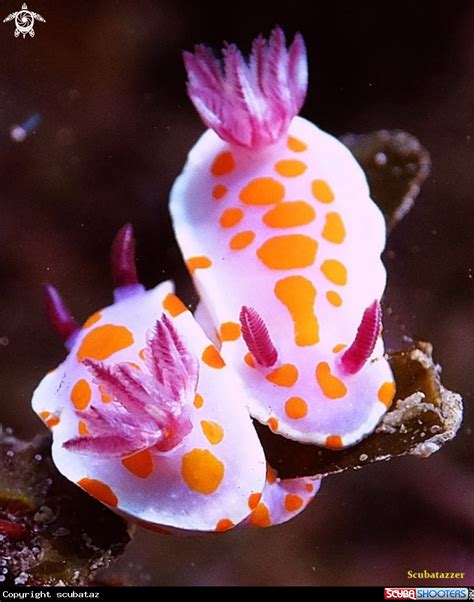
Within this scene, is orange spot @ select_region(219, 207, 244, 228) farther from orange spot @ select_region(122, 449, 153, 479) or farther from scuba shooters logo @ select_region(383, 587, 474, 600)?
scuba shooters logo @ select_region(383, 587, 474, 600)

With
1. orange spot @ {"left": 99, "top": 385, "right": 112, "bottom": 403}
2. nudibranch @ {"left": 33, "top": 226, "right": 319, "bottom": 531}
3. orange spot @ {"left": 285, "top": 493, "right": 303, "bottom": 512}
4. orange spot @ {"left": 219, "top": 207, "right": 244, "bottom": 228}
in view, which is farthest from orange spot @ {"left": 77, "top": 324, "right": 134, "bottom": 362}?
orange spot @ {"left": 285, "top": 493, "right": 303, "bottom": 512}

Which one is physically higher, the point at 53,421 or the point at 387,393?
the point at 53,421

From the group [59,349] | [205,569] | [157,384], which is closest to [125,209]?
[59,349]

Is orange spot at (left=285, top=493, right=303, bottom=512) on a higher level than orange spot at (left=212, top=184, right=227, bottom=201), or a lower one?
lower

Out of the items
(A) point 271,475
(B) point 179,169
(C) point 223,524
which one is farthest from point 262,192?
(C) point 223,524

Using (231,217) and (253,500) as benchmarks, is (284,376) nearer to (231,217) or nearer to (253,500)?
(253,500)

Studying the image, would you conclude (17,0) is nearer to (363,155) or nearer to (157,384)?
(363,155)
